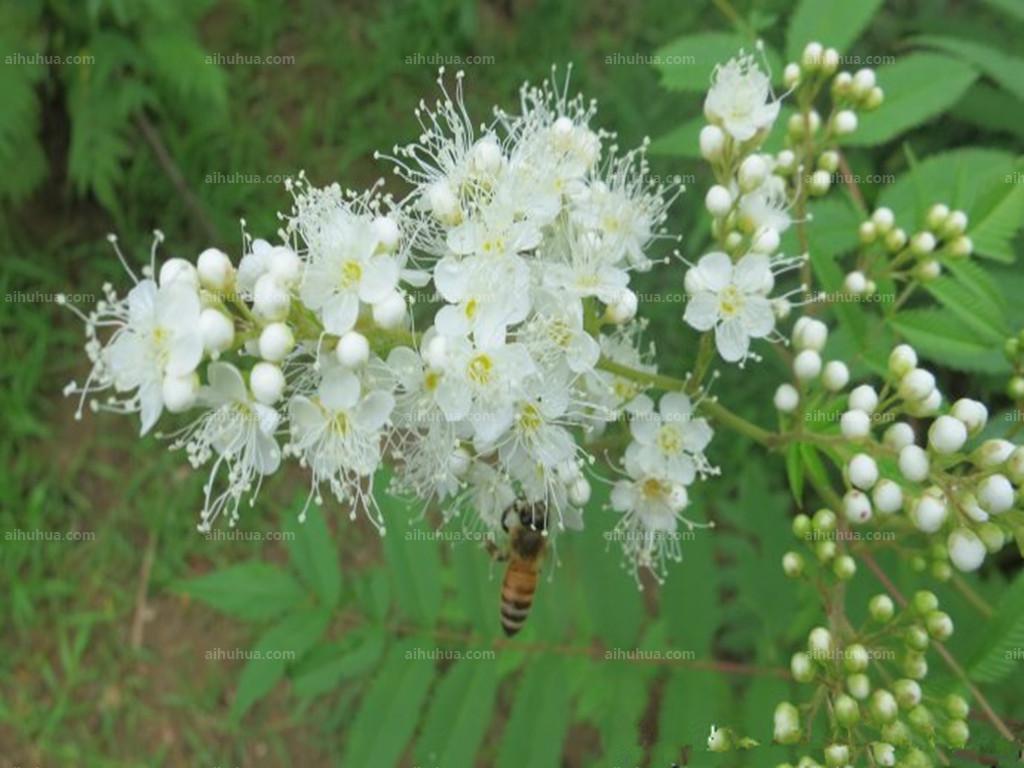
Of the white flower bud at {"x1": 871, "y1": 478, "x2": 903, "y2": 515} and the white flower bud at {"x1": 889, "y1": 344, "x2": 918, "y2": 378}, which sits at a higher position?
the white flower bud at {"x1": 889, "y1": 344, "x2": 918, "y2": 378}

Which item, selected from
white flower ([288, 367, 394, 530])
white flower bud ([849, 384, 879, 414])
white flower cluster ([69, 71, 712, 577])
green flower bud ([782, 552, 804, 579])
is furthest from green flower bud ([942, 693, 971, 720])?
white flower ([288, 367, 394, 530])

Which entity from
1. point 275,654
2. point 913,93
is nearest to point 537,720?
point 275,654

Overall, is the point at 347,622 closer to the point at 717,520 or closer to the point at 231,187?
the point at 717,520

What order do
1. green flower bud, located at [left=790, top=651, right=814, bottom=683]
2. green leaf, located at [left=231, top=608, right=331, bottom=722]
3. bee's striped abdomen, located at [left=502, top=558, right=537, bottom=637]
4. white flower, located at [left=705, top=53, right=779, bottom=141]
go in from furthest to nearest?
green leaf, located at [left=231, top=608, right=331, bottom=722] < bee's striped abdomen, located at [left=502, top=558, right=537, bottom=637] < white flower, located at [left=705, top=53, right=779, bottom=141] < green flower bud, located at [left=790, top=651, right=814, bottom=683]

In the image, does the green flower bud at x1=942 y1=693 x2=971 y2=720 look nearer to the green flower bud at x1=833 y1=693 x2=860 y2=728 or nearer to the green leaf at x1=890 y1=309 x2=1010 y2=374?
the green flower bud at x1=833 y1=693 x2=860 y2=728

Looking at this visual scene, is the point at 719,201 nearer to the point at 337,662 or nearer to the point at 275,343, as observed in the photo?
the point at 275,343

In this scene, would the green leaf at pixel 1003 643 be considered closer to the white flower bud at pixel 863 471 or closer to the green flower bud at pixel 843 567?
the green flower bud at pixel 843 567
